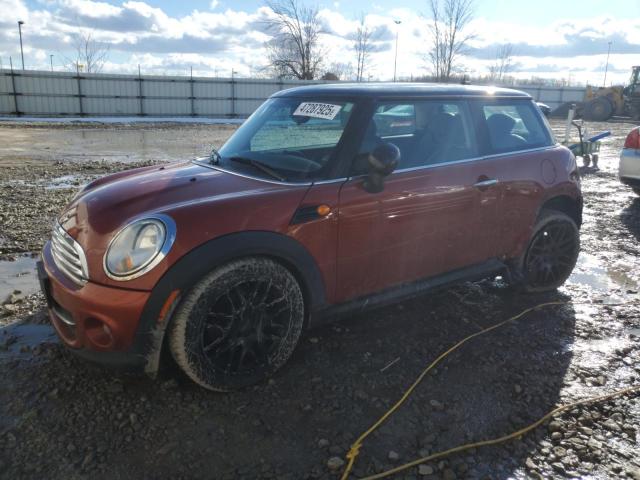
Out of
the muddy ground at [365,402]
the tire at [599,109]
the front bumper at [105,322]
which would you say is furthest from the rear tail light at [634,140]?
the tire at [599,109]

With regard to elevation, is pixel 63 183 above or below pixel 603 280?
above

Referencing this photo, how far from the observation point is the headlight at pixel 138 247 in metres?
2.47

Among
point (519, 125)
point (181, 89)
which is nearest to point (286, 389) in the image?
point (519, 125)

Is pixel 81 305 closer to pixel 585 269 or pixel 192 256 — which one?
pixel 192 256

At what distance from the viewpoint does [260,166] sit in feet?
10.6

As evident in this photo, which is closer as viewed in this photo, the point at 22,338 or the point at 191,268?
the point at 191,268

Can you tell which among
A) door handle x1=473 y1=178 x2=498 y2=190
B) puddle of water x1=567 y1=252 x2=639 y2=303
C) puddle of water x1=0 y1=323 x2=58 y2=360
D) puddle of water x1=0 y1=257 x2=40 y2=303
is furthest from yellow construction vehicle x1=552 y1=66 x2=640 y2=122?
puddle of water x1=0 y1=323 x2=58 y2=360

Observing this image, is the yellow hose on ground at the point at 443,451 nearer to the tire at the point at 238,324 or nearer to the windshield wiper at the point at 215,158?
A: the tire at the point at 238,324

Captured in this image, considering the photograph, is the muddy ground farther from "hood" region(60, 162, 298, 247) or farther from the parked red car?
"hood" region(60, 162, 298, 247)

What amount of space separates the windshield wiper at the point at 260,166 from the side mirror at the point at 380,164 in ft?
1.68

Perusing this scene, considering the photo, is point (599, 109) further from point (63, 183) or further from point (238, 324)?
point (238, 324)

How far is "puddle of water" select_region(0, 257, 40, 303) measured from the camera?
4164 millimetres

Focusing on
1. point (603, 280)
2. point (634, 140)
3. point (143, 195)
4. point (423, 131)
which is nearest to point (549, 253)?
point (603, 280)

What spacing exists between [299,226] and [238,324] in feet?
2.07
